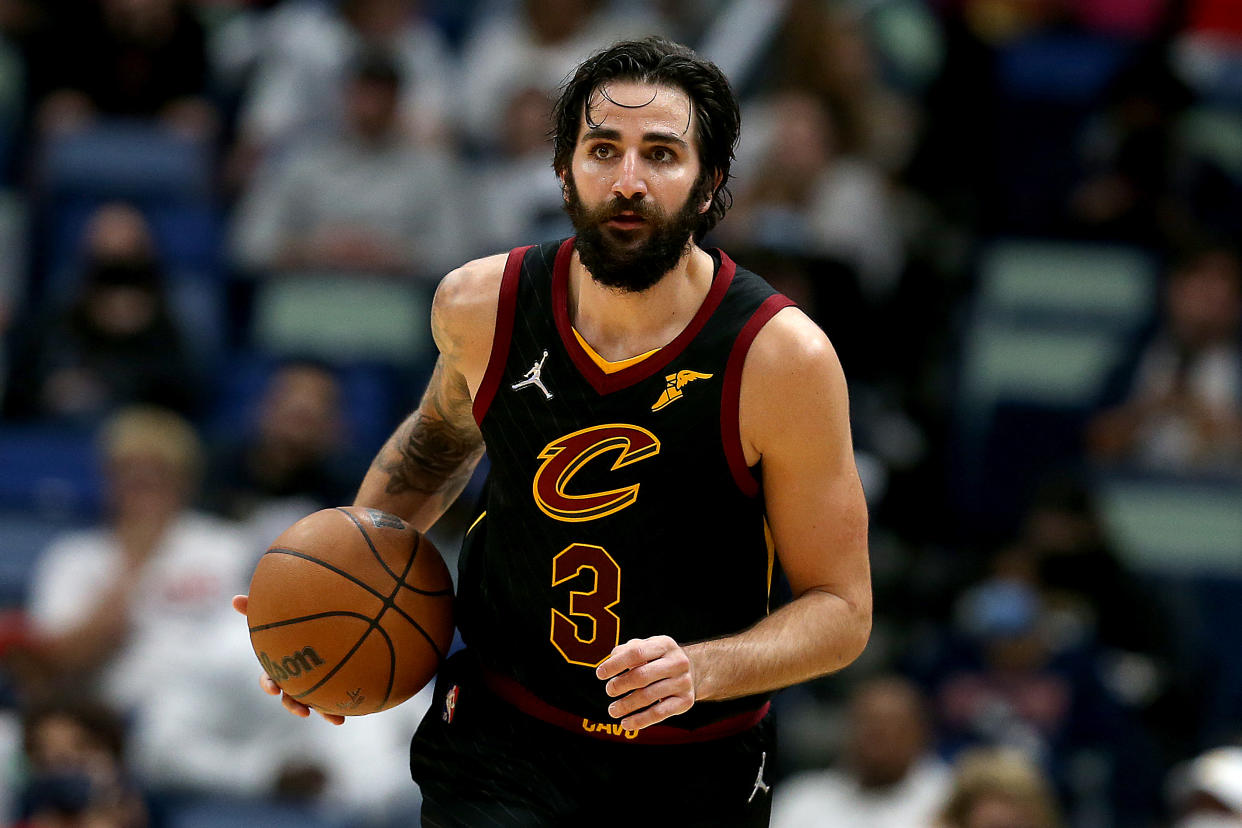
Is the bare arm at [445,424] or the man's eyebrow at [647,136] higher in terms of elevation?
the man's eyebrow at [647,136]

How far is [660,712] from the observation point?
128 inches

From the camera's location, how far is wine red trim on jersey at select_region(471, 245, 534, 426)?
12.7 ft

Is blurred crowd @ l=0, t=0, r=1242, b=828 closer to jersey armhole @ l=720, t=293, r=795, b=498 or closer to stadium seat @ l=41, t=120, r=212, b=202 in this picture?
stadium seat @ l=41, t=120, r=212, b=202

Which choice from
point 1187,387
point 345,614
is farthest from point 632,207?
point 1187,387

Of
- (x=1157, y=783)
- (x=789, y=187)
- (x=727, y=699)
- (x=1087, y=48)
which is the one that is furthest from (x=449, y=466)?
Result: (x=1087, y=48)

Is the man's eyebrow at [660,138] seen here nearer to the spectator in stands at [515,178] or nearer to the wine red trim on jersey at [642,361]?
the wine red trim on jersey at [642,361]

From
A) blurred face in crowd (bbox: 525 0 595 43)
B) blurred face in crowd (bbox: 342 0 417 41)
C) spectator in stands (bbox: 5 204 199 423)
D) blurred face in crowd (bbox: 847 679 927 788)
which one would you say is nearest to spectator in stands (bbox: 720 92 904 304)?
blurred face in crowd (bbox: 525 0 595 43)

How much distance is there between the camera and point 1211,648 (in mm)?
→ 7938

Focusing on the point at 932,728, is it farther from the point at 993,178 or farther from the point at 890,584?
the point at 993,178

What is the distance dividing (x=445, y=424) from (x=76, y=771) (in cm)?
295

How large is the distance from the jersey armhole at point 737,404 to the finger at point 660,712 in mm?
614

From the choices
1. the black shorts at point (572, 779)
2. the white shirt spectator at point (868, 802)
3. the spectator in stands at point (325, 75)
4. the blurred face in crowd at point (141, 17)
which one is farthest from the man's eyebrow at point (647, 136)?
the blurred face in crowd at point (141, 17)

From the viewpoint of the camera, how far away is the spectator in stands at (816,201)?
905cm

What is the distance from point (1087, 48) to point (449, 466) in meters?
7.27
